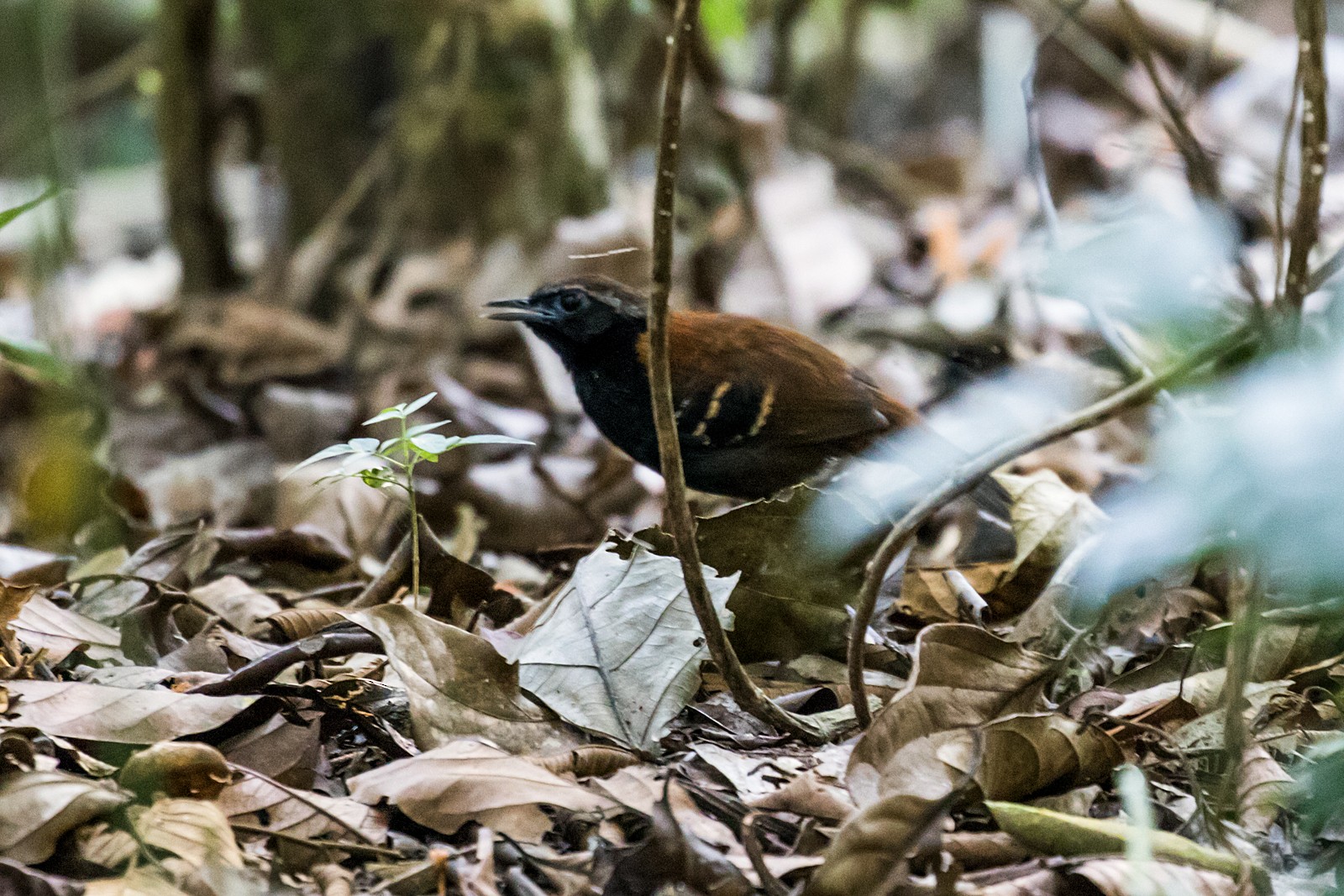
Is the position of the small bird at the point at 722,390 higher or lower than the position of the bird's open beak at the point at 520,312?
lower

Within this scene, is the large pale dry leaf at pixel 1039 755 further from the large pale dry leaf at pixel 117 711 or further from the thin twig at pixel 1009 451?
the large pale dry leaf at pixel 117 711

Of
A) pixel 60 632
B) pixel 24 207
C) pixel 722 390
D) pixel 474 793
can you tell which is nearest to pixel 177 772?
pixel 474 793

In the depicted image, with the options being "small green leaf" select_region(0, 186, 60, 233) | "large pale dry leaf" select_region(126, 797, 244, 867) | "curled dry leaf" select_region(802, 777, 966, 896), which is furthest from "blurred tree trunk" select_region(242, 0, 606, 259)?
"curled dry leaf" select_region(802, 777, 966, 896)

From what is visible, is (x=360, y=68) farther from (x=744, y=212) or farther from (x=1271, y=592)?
(x=1271, y=592)

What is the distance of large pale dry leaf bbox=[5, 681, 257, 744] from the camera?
84.0 inches

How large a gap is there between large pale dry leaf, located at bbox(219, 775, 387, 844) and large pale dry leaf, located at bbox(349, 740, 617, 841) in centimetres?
3

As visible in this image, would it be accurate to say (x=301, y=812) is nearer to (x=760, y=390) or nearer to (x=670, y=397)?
(x=670, y=397)

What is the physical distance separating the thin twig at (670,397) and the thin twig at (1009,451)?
19 cm

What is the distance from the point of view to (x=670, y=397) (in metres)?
2.09

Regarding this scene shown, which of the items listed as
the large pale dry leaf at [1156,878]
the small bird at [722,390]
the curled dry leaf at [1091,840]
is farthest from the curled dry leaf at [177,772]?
the small bird at [722,390]

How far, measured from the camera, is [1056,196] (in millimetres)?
7254

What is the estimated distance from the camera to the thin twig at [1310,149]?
5.40ft

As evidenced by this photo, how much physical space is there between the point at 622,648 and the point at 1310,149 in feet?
4.43

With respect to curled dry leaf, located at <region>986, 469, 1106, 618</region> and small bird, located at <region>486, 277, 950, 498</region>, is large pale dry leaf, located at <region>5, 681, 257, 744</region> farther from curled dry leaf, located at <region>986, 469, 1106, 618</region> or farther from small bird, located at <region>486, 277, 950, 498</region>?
small bird, located at <region>486, 277, 950, 498</region>
